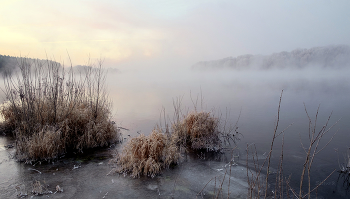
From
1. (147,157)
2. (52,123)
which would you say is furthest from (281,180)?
(52,123)

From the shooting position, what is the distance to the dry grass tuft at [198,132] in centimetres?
742

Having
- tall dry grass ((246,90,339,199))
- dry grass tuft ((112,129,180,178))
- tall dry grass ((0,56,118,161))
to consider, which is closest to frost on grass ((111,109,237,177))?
dry grass tuft ((112,129,180,178))

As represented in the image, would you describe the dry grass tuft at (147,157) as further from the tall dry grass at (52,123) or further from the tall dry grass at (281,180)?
the tall dry grass at (281,180)

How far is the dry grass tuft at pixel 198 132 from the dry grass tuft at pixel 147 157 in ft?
5.37

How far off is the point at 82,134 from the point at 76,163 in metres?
1.43

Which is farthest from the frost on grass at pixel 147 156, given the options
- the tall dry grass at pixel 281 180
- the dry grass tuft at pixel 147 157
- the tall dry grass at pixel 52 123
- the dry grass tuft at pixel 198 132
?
the tall dry grass at pixel 281 180

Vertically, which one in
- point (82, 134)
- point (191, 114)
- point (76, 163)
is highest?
point (191, 114)

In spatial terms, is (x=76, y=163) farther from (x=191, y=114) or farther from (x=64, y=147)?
(x=191, y=114)

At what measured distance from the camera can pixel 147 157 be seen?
18.4 feet

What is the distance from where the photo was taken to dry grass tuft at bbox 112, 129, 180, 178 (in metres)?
5.32

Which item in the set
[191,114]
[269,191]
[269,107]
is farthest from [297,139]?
[269,107]

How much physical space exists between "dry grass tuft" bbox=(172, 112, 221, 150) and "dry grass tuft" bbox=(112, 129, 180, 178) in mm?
1637

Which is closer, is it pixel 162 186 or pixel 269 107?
pixel 162 186

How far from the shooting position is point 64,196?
433 centimetres
